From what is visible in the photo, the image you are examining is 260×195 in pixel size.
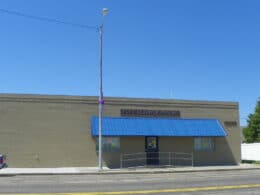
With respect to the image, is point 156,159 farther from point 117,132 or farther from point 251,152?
point 251,152

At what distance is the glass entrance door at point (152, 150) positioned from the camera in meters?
29.9

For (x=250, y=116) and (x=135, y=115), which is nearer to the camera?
(x=135, y=115)

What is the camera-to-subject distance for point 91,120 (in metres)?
28.7

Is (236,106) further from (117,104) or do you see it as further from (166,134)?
(117,104)

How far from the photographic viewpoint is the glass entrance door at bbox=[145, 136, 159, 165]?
98.2 ft

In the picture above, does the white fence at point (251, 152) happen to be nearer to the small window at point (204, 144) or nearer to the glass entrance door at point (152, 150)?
the small window at point (204, 144)

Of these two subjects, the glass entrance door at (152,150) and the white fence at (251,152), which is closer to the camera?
the glass entrance door at (152,150)

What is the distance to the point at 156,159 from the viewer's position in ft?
98.5

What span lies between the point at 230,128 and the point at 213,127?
7.51 feet

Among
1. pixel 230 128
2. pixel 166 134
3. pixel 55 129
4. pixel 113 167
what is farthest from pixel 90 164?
pixel 230 128

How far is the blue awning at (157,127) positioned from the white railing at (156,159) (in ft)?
5.82

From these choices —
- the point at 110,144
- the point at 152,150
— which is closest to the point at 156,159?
the point at 152,150

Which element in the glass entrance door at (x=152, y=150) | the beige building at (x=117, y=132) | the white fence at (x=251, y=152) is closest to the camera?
the beige building at (x=117, y=132)

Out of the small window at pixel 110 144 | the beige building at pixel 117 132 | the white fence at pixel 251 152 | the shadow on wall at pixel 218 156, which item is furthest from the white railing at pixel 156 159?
the white fence at pixel 251 152
